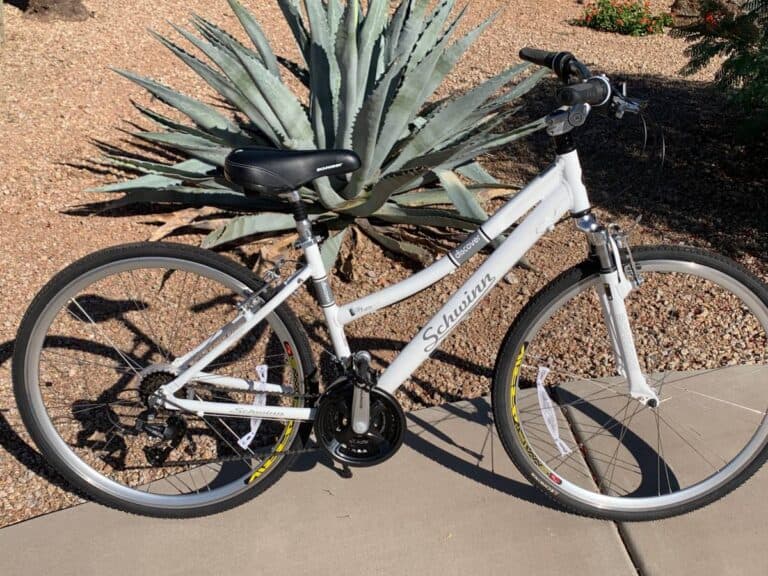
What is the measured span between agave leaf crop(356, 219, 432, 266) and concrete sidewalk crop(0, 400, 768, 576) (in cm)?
124

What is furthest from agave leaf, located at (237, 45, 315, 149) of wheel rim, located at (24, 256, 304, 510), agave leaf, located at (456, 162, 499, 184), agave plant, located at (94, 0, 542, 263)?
wheel rim, located at (24, 256, 304, 510)

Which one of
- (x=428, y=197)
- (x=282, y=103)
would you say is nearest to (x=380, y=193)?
(x=428, y=197)

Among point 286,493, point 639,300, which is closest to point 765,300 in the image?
point 639,300

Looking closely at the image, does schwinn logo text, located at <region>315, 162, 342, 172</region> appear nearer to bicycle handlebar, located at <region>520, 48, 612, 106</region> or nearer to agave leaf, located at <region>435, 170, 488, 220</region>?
bicycle handlebar, located at <region>520, 48, 612, 106</region>

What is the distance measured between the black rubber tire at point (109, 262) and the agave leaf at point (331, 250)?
42.2 inches

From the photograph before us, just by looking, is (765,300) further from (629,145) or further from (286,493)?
(629,145)

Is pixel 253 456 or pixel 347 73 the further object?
pixel 347 73

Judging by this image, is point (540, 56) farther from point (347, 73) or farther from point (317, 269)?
point (347, 73)

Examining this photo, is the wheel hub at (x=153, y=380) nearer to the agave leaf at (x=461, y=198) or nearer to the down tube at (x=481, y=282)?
the down tube at (x=481, y=282)

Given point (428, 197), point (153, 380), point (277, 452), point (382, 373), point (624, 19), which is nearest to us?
point (153, 380)

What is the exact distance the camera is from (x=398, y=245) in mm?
3803

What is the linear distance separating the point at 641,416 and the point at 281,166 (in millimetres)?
1730

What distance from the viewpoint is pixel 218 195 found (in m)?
3.92

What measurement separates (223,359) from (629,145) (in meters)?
2.95
